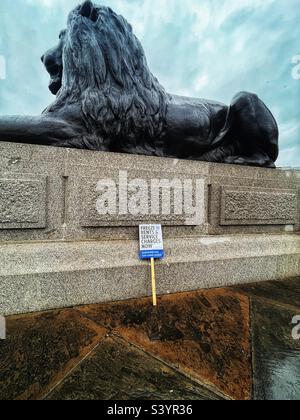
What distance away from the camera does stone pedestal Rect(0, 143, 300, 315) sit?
1844 millimetres

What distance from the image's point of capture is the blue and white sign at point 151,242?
81.7 inches

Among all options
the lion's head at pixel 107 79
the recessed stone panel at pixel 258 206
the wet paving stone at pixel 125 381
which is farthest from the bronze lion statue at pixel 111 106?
the wet paving stone at pixel 125 381

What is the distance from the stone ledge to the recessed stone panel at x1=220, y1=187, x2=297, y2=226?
→ 0.84ft

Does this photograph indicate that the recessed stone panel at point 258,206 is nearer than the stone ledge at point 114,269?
No

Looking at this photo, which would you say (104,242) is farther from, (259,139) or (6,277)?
(259,139)

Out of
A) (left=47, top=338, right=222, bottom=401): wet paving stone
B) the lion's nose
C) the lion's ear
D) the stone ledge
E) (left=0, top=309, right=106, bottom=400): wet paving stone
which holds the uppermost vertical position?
the lion's ear

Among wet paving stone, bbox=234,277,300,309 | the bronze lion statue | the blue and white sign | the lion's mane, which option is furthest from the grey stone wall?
wet paving stone, bbox=234,277,300,309

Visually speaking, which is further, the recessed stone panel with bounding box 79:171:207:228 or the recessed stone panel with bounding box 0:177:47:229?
the recessed stone panel with bounding box 79:171:207:228

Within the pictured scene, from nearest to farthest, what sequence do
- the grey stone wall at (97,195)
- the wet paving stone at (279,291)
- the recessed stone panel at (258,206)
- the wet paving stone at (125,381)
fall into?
1. the wet paving stone at (125,381)
2. the grey stone wall at (97,195)
3. the wet paving stone at (279,291)
4. the recessed stone panel at (258,206)

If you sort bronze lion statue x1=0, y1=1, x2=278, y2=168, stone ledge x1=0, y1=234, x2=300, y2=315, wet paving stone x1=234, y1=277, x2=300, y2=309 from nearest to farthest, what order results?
stone ledge x1=0, y1=234, x2=300, y2=315, wet paving stone x1=234, y1=277, x2=300, y2=309, bronze lion statue x1=0, y1=1, x2=278, y2=168

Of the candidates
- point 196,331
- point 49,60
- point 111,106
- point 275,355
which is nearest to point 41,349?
point 196,331

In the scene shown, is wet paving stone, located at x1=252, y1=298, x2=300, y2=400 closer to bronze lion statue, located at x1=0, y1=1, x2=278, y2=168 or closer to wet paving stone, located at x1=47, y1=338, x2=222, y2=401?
wet paving stone, located at x1=47, y1=338, x2=222, y2=401

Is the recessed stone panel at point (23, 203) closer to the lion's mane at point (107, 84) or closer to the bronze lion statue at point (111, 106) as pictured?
the bronze lion statue at point (111, 106)

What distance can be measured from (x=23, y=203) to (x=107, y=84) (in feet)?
5.05
